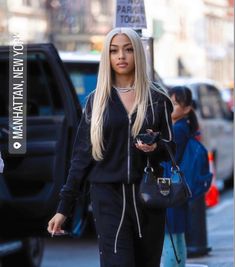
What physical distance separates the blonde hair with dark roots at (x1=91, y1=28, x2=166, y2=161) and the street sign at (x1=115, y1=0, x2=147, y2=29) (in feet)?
6.49

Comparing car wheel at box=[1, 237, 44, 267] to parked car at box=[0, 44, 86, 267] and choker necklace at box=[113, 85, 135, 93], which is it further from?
choker necklace at box=[113, 85, 135, 93]

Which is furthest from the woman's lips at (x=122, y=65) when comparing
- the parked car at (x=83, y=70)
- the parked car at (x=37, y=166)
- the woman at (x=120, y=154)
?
the parked car at (x=83, y=70)

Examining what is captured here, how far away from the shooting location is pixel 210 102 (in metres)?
15.4

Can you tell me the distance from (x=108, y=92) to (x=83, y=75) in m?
6.63

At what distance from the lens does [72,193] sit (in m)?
4.89

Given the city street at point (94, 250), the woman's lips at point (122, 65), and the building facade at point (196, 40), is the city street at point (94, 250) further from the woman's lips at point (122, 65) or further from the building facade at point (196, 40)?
the building facade at point (196, 40)

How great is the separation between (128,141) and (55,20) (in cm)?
1979

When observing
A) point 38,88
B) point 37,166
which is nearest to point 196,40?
point 38,88

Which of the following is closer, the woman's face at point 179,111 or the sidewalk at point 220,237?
the woman's face at point 179,111

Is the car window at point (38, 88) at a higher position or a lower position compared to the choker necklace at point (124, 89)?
lower

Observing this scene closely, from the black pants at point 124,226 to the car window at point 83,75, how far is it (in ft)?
21.0

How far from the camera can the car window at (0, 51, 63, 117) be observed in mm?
8078

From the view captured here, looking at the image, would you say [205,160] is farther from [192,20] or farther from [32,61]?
[192,20]

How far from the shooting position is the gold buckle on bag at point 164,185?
4.82 meters
